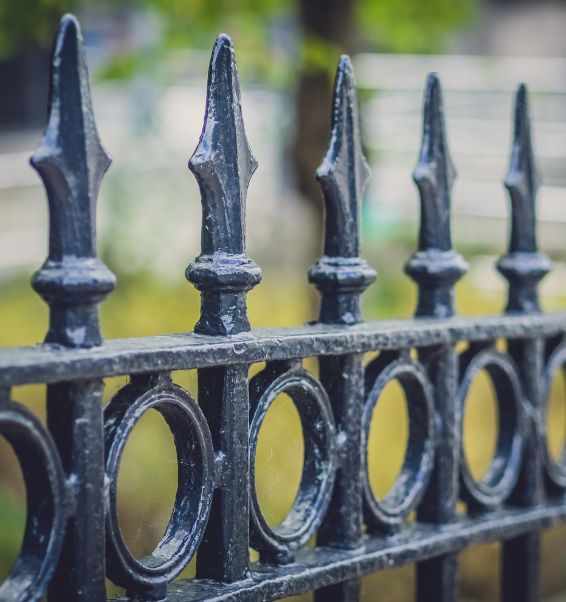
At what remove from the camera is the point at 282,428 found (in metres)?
3.95

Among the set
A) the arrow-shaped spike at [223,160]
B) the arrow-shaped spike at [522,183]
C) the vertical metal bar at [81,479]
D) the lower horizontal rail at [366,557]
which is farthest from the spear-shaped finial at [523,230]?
the vertical metal bar at [81,479]

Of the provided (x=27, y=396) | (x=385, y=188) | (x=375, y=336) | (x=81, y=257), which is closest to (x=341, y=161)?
(x=375, y=336)

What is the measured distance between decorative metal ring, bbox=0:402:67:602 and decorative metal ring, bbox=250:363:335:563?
27 cm

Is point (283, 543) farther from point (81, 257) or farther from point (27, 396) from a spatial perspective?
point (27, 396)

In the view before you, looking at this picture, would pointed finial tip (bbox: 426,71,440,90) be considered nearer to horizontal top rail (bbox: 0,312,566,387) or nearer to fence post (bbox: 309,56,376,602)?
fence post (bbox: 309,56,376,602)

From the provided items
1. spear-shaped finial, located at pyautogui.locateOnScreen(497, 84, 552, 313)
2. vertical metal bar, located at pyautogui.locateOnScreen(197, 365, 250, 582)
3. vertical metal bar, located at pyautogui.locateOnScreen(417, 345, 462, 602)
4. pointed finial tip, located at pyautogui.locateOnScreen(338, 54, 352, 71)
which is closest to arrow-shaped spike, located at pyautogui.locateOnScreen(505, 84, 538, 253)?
spear-shaped finial, located at pyautogui.locateOnScreen(497, 84, 552, 313)

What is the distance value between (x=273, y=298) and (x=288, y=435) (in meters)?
3.08

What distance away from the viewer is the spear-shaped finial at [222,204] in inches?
45.0

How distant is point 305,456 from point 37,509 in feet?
1.30

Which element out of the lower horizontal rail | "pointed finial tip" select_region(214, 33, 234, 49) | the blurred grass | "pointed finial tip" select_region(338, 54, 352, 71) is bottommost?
the blurred grass

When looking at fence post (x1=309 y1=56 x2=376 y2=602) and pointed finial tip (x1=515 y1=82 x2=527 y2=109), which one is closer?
fence post (x1=309 y1=56 x2=376 y2=602)

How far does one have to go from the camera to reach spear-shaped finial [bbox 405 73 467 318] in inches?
56.2

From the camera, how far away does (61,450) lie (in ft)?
3.37

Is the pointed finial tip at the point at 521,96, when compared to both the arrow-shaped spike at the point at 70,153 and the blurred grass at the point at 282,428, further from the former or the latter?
the arrow-shaped spike at the point at 70,153
